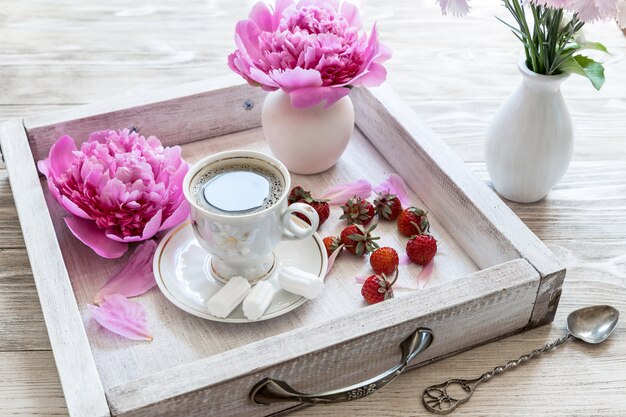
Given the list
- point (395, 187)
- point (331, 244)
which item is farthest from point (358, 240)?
point (395, 187)

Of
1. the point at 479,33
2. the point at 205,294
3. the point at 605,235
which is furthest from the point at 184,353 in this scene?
the point at 479,33

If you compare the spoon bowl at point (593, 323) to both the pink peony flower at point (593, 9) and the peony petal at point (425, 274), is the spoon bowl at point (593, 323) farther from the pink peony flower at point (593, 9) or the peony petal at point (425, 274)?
the pink peony flower at point (593, 9)

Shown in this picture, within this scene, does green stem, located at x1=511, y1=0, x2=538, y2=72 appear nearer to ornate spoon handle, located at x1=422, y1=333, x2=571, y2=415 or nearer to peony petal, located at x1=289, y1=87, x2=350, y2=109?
peony petal, located at x1=289, y1=87, x2=350, y2=109

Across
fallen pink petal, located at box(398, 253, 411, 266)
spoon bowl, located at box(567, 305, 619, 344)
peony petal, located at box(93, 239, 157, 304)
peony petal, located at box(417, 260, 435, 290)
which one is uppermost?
spoon bowl, located at box(567, 305, 619, 344)

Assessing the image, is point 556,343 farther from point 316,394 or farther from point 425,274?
point 316,394

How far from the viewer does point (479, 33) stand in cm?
155

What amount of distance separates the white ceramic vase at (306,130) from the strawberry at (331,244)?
15cm

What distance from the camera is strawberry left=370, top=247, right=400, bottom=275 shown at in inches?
38.5

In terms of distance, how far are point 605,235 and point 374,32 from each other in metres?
0.40

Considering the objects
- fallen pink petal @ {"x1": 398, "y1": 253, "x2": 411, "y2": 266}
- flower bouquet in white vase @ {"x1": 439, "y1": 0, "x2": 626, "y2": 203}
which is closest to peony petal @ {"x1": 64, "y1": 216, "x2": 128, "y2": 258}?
fallen pink petal @ {"x1": 398, "y1": 253, "x2": 411, "y2": 266}

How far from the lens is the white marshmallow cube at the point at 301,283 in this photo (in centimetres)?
92

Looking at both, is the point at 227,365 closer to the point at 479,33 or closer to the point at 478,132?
the point at 478,132

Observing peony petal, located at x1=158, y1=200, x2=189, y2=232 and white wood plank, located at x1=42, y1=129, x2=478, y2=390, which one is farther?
peony petal, located at x1=158, y1=200, x2=189, y2=232

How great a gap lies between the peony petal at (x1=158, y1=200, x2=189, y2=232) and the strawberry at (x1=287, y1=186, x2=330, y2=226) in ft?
0.47
